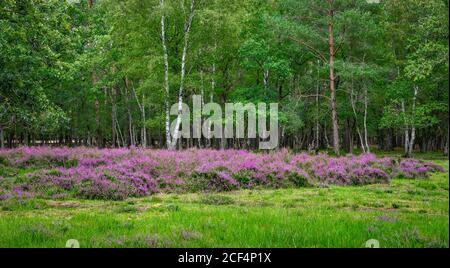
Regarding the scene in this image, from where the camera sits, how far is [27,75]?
21484 millimetres

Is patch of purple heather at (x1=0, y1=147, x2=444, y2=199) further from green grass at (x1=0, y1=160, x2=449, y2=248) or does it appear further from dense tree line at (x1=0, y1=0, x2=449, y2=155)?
dense tree line at (x1=0, y1=0, x2=449, y2=155)

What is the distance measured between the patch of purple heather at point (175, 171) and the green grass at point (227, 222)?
1.73 meters

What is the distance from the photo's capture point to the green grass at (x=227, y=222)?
786cm

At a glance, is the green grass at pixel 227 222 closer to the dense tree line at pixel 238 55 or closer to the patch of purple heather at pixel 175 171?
the patch of purple heather at pixel 175 171

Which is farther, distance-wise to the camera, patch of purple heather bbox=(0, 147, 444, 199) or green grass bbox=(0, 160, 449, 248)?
patch of purple heather bbox=(0, 147, 444, 199)

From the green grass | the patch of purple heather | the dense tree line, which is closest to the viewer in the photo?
the green grass

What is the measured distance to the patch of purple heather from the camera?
15.7 m

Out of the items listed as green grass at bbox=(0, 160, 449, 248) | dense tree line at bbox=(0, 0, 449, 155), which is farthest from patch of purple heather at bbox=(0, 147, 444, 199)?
dense tree line at bbox=(0, 0, 449, 155)

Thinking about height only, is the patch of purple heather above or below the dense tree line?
below

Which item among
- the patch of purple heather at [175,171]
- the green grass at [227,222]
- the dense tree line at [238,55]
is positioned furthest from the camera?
the dense tree line at [238,55]

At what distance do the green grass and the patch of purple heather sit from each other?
1735 mm

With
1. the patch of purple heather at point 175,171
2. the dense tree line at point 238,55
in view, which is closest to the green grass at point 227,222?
the patch of purple heather at point 175,171
